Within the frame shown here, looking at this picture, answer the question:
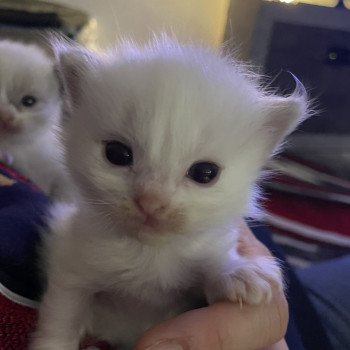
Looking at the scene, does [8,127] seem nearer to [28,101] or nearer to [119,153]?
[28,101]

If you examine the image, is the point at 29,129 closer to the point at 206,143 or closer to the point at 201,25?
the point at 206,143

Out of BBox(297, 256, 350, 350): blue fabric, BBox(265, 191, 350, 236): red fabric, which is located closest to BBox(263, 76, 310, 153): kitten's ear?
BBox(297, 256, 350, 350): blue fabric

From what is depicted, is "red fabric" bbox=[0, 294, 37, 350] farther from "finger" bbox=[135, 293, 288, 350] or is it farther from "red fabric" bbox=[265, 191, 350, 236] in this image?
"red fabric" bbox=[265, 191, 350, 236]

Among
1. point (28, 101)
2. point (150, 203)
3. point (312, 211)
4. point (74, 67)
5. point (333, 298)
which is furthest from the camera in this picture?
point (312, 211)

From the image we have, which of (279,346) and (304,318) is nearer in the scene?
(279,346)

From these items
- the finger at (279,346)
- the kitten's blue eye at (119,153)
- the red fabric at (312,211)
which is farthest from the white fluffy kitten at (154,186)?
the red fabric at (312,211)

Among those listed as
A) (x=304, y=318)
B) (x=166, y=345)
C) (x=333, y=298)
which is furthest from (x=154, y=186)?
(x=333, y=298)

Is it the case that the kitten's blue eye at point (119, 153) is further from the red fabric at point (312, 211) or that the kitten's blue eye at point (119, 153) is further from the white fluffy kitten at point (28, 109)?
the red fabric at point (312, 211)
